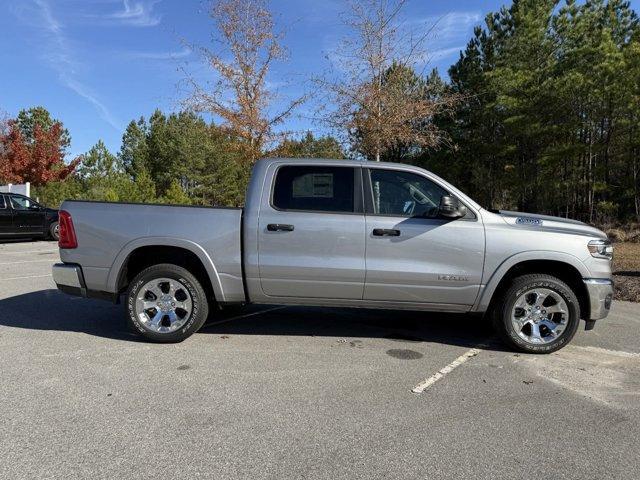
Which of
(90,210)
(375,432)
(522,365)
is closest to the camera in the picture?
(375,432)

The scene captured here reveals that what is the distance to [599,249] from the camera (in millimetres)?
4906

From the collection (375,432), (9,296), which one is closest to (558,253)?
(375,432)

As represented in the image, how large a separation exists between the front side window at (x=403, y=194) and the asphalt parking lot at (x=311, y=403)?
1.45m

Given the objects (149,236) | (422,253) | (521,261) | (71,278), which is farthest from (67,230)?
(521,261)

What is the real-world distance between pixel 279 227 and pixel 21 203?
14533 mm

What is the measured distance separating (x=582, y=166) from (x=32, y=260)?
920 inches

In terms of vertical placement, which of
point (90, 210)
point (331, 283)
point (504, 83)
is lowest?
point (331, 283)

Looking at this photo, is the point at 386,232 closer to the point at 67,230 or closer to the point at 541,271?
the point at 541,271

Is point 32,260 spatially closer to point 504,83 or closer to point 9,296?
point 9,296

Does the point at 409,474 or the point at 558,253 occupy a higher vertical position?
the point at 558,253

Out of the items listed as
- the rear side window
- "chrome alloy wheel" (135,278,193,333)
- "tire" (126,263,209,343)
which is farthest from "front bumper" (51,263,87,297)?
the rear side window

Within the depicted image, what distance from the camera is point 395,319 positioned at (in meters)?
6.47

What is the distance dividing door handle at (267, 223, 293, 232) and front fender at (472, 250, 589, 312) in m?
2.02

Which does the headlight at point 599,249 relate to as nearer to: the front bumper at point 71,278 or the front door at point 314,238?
the front door at point 314,238
